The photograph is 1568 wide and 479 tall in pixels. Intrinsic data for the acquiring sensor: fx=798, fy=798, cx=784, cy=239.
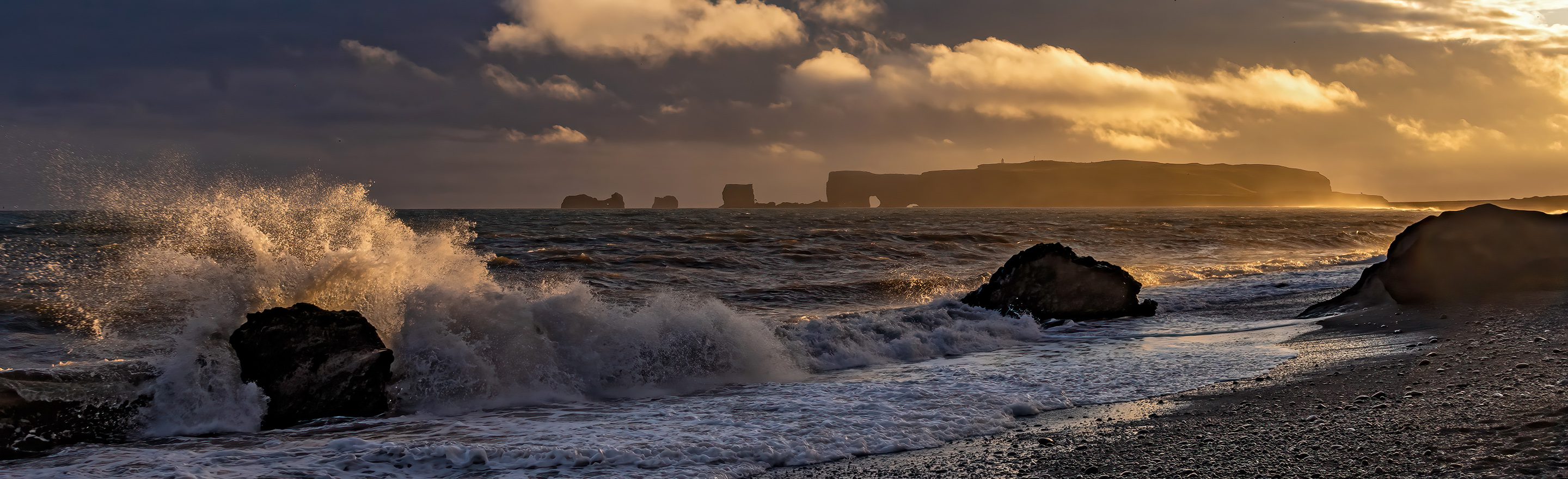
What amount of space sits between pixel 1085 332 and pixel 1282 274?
9.66 meters

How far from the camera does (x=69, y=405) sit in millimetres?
5320

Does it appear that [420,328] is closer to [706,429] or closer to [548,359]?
[548,359]

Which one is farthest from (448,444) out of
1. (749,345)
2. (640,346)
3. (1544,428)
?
(1544,428)

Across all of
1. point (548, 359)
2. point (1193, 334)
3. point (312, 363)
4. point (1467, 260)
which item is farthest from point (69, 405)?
point (1467, 260)

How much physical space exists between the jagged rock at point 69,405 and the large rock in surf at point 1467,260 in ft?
38.5

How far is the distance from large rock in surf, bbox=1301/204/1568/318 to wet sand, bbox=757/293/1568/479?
2993 millimetres

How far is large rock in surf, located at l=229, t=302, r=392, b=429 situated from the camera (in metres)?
5.69

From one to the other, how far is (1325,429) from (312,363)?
21.6 ft

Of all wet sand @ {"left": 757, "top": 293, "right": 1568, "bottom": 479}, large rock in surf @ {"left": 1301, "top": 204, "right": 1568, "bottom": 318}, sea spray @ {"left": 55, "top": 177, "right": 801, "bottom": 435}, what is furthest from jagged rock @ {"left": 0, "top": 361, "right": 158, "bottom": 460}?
large rock in surf @ {"left": 1301, "top": 204, "right": 1568, "bottom": 318}

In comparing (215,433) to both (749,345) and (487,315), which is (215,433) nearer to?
(487,315)

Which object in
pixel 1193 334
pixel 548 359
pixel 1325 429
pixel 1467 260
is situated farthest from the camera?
pixel 1467 260

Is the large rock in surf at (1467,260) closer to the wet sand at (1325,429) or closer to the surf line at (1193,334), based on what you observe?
the surf line at (1193,334)

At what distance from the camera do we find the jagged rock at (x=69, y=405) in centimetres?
497

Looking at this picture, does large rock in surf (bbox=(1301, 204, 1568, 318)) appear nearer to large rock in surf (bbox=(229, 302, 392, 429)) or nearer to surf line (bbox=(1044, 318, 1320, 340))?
surf line (bbox=(1044, 318, 1320, 340))
